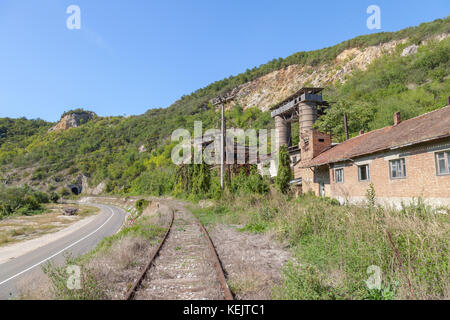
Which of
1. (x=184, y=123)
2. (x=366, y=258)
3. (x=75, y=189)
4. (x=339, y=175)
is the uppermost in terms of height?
(x=184, y=123)

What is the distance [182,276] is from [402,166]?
41.2ft

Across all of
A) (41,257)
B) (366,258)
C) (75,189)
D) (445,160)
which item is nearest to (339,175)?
(445,160)

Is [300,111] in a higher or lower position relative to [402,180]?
higher

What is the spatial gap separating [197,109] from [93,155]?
176 feet

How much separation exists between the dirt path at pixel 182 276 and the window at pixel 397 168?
10.9 meters

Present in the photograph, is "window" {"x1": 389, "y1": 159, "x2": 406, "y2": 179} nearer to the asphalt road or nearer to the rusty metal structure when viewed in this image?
the asphalt road

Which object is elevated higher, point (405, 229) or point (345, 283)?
point (405, 229)

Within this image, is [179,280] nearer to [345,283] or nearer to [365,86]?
[345,283]

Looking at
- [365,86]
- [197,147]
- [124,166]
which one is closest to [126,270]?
[197,147]

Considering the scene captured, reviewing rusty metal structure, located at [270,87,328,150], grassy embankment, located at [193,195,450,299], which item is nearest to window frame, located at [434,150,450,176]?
grassy embankment, located at [193,195,450,299]

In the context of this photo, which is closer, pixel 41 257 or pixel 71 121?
pixel 41 257

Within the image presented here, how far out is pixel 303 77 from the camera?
94.4m

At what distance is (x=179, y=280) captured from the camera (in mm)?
5418

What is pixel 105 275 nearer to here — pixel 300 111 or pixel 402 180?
pixel 402 180
